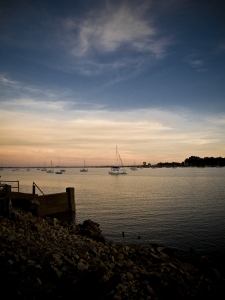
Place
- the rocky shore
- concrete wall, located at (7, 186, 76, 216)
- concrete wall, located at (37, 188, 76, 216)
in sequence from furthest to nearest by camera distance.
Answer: concrete wall, located at (37, 188, 76, 216) → concrete wall, located at (7, 186, 76, 216) → the rocky shore

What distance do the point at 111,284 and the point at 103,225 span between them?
15445 millimetres

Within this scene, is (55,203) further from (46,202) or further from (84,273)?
(84,273)

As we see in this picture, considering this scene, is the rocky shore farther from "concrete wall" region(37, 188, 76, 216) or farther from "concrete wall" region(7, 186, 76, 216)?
"concrete wall" region(37, 188, 76, 216)

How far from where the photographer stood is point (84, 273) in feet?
25.1

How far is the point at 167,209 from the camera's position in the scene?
2989 cm

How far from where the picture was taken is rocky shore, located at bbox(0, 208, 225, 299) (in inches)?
260

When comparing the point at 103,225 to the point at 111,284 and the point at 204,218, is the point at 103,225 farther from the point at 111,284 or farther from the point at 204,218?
the point at 111,284

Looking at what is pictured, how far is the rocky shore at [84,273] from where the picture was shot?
6.61 metres

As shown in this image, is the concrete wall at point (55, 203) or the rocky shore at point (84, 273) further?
the concrete wall at point (55, 203)

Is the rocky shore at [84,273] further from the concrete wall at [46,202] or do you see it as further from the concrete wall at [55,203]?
the concrete wall at [55,203]

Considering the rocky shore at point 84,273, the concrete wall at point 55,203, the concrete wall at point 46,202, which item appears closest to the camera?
the rocky shore at point 84,273

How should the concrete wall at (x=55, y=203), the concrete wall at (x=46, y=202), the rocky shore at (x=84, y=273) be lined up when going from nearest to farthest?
the rocky shore at (x=84, y=273), the concrete wall at (x=46, y=202), the concrete wall at (x=55, y=203)

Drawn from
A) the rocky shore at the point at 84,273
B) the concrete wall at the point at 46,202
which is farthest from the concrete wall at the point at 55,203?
the rocky shore at the point at 84,273

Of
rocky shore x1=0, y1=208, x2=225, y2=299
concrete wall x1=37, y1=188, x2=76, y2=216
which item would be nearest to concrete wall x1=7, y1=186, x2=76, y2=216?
concrete wall x1=37, y1=188, x2=76, y2=216
